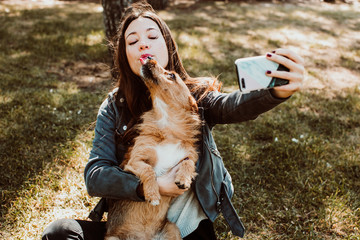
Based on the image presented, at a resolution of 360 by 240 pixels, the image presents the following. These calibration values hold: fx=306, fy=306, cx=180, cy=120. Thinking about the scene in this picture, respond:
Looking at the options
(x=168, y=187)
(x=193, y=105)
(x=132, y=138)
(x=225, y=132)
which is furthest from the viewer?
(x=225, y=132)

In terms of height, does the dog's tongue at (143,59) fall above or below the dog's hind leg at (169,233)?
above

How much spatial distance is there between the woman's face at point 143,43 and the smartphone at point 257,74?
3.12 feet

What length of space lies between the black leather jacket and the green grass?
78cm

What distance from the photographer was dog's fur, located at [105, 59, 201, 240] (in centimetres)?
240

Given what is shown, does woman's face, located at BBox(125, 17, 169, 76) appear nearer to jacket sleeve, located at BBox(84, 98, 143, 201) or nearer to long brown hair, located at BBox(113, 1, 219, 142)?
long brown hair, located at BBox(113, 1, 219, 142)

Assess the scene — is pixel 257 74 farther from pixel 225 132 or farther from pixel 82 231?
pixel 225 132

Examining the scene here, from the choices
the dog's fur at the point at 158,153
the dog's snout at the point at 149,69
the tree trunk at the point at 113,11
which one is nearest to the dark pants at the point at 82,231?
the dog's fur at the point at 158,153

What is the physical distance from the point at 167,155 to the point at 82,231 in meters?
0.90

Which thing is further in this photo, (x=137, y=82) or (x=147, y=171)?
(x=137, y=82)

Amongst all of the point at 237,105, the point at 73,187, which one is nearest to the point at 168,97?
the point at 237,105

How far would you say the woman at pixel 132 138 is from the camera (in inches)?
88.4

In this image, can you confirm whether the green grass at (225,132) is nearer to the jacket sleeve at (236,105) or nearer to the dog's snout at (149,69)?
the jacket sleeve at (236,105)

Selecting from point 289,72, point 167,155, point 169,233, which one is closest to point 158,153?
point 167,155

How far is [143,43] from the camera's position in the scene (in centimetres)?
252
